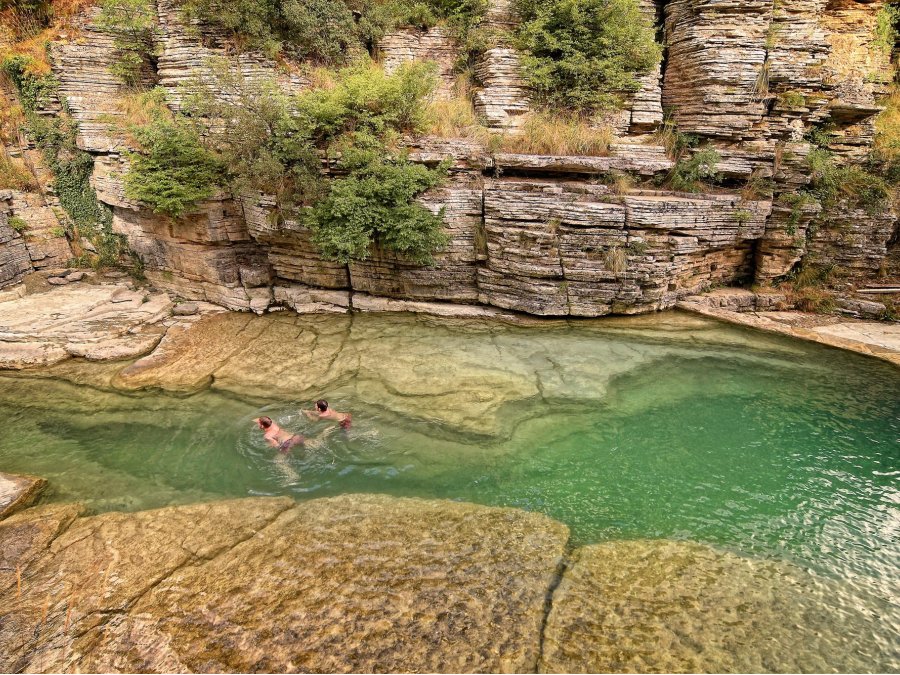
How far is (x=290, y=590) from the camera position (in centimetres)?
446

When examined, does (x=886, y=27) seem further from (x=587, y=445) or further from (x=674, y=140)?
(x=587, y=445)

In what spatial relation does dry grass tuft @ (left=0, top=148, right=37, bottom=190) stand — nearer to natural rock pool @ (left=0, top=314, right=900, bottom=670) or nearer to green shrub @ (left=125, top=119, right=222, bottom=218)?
green shrub @ (left=125, top=119, right=222, bottom=218)

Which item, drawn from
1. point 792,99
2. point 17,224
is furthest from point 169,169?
point 792,99

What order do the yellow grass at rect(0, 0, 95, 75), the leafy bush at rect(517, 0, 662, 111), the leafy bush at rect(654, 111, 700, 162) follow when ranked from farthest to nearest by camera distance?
the yellow grass at rect(0, 0, 95, 75)
the leafy bush at rect(517, 0, 662, 111)
the leafy bush at rect(654, 111, 700, 162)

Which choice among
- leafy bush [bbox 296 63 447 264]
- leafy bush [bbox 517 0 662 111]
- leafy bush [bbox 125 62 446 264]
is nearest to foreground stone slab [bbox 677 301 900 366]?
leafy bush [bbox 517 0 662 111]

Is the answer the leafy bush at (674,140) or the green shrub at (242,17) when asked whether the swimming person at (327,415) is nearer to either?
the green shrub at (242,17)

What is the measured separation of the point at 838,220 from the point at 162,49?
675 inches

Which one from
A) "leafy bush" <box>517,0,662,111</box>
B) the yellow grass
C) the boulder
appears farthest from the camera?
the yellow grass

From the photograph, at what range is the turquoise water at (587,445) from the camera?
18.1ft

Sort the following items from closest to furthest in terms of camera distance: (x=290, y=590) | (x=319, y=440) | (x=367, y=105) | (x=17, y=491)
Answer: (x=290, y=590), (x=17, y=491), (x=319, y=440), (x=367, y=105)

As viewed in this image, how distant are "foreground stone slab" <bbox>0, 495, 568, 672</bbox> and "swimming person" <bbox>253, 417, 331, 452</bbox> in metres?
1.05

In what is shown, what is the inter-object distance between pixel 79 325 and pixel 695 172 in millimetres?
14633

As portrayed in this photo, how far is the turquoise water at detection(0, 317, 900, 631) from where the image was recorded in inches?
217

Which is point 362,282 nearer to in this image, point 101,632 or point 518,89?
point 518,89
